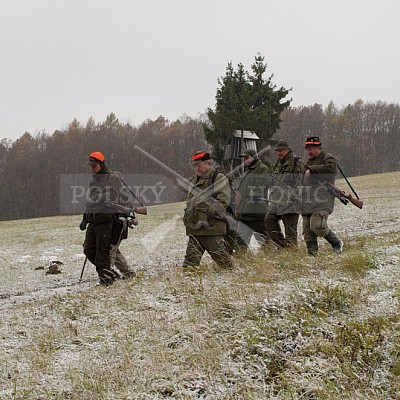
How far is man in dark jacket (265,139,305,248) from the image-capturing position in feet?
26.4

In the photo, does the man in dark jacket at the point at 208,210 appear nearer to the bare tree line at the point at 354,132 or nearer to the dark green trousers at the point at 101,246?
the dark green trousers at the point at 101,246

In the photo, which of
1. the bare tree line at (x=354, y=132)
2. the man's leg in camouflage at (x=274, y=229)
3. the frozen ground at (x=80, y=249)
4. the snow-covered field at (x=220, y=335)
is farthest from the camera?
the bare tree line at (x=354, y=132)

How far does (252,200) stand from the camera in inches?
339

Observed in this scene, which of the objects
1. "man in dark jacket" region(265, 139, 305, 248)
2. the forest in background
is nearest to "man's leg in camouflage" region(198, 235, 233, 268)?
"man in dark jacket" region(265, 139, 305, 248)

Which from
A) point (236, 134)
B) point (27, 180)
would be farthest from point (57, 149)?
point (236, 134)

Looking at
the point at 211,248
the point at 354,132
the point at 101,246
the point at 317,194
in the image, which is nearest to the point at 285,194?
the point at 317,194

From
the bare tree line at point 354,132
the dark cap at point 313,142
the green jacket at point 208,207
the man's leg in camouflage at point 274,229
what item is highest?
the bare tree line at point 354,132

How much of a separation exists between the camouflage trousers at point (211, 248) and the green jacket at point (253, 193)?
1660mm

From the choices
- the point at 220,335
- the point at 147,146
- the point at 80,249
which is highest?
the point at 147,146

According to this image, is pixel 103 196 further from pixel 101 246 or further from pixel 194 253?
pixel 194 253

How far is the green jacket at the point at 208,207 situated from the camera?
7.03 metres

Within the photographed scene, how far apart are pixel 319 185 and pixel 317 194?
0.53 feet

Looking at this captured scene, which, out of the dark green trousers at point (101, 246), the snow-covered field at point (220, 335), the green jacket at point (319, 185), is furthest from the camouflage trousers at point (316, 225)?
the dark green trousers at point (101, 246)

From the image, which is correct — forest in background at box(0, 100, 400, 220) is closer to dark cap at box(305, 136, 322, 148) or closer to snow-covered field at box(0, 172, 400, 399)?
dark cap at box(305, 136, 322, 148)
